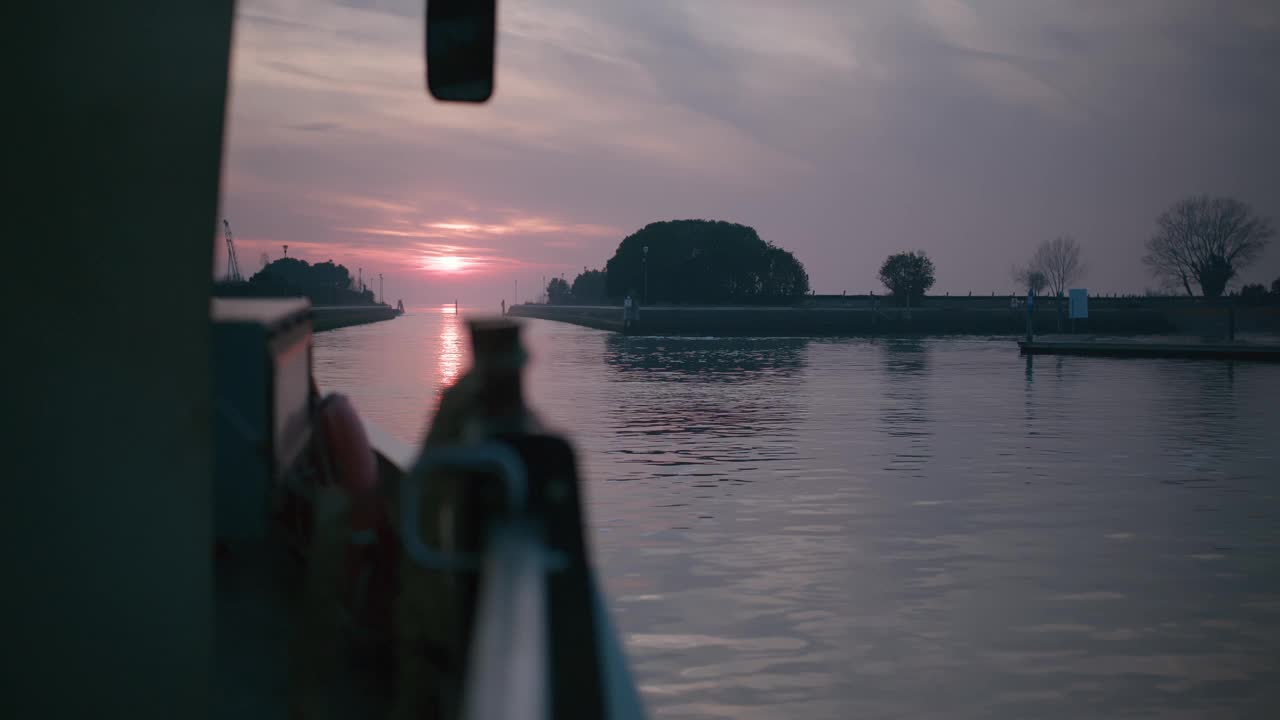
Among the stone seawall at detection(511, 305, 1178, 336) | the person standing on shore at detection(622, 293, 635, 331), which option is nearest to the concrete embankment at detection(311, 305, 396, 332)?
the stone seawall at detection(511, 305, 1178, 336)

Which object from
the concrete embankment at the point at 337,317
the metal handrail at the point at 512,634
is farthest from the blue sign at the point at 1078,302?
the concrete embankment at the point at 337,317

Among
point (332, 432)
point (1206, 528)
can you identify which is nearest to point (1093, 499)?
point (1206, 528)

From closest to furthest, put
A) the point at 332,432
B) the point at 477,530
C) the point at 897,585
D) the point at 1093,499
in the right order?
the point at 477,530, the point at 332,432, the point at 897,585, the point at 1093,499

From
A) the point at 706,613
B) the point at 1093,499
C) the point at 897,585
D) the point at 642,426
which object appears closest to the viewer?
the point at 706,613

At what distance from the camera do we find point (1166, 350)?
47750 millimetres

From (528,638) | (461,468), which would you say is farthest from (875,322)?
(528,638)

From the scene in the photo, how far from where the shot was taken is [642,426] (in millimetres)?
20078

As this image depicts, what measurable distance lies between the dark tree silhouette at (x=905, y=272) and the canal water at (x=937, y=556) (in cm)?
10080

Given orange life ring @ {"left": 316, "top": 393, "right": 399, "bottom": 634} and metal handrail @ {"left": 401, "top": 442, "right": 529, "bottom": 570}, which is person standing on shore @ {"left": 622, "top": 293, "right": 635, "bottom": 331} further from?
metal handrail @ {"left": 401, "top": 442, "right": 529, "bottom": 570}

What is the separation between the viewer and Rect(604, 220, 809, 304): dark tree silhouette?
134875mm

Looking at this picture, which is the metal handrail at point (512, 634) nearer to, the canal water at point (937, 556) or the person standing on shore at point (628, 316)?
the canal water at point (937, 556)

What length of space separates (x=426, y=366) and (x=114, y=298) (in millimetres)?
38740

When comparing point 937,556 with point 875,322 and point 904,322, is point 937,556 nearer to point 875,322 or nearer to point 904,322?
point 875,322

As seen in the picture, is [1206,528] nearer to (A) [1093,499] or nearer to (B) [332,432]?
(A) [1093,499]
